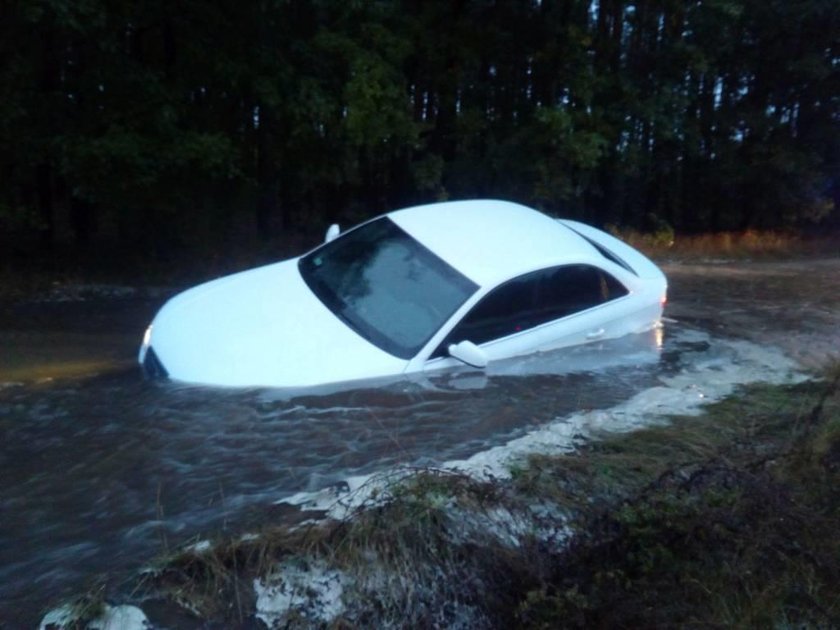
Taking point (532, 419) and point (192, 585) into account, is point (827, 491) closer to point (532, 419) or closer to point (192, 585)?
point (532, 419)

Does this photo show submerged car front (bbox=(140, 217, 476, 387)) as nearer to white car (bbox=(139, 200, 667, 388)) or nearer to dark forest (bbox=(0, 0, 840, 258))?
white car (bbox=(139, 200, 667, 388))

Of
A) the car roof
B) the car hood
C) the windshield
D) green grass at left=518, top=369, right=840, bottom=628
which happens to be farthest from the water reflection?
green grass at left=518, top=369, right=840, bottom=628

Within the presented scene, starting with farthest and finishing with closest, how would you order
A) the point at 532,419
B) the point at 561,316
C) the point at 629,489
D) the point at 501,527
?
the point at 561,316, the point at 532,419, the point at 629,489, the point at 501,527

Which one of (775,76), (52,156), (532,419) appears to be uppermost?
(775,76)

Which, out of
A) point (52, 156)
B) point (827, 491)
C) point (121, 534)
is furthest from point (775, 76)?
point (121, 534)

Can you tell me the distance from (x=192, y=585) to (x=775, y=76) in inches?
762

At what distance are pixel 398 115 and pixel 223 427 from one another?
30.8 ft

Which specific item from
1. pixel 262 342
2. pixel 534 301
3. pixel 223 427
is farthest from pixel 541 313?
pixel 223 427

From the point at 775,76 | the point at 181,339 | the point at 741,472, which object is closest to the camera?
the point at 741,472

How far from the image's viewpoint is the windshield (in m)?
7.10

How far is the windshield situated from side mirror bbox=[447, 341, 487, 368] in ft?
0.83

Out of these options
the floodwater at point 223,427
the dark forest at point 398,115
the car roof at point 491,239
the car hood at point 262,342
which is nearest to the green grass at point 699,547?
the floodwater at point 223,427

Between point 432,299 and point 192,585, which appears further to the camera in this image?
point 432,299

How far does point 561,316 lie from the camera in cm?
785
